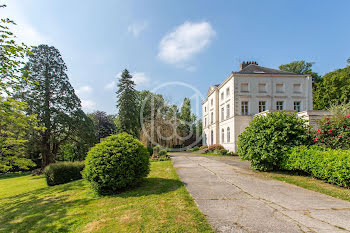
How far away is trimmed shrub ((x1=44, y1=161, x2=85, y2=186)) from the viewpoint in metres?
10.4

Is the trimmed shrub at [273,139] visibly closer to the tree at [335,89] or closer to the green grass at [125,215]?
the green grass at [125,215]

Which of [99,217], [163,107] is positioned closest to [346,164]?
[99,217]

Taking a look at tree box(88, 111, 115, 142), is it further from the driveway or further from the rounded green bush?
the driveway

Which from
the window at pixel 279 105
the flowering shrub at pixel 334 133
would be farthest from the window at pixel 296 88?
the flowering shrub at pixel 334 133

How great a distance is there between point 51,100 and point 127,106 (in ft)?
42.1

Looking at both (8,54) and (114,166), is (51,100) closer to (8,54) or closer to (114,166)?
(8,54)

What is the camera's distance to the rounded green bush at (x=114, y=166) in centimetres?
531

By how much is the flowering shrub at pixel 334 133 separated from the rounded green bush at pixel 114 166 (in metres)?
7.61

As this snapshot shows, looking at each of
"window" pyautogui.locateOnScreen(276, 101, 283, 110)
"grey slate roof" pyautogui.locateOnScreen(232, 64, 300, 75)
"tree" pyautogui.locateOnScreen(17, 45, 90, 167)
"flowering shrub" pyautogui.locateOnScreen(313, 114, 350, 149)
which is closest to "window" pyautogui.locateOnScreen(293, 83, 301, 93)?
"grey slate roof" pyautogui.locateOnScreen(232, 64, 300, 75)

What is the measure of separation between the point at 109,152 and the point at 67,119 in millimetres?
17562

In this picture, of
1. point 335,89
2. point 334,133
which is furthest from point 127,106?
point 335,89

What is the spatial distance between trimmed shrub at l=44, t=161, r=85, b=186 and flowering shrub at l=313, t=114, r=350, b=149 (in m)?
13.0

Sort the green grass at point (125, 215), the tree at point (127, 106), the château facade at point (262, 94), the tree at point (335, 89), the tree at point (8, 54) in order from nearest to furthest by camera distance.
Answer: the green grass at point (125, 215), the tree at point (8, 54), the château facade at point (262, 94), the tree at point (335, 89), the tree at point (127, 106)

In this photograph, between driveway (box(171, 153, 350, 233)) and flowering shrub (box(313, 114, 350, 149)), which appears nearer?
driveway (box(171, 153, 350, 233))
